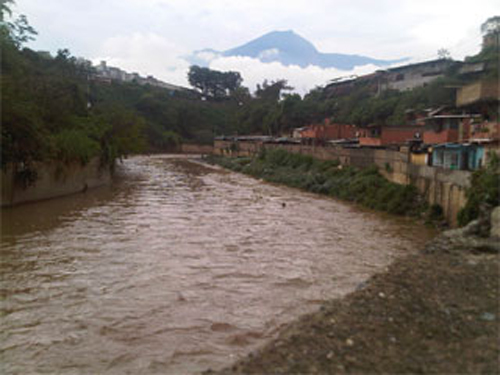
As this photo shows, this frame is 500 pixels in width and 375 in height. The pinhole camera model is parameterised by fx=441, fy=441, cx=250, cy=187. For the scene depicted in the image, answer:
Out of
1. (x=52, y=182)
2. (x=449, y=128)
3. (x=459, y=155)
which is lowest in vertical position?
(x=52, y=182)

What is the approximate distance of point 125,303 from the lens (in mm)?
8516

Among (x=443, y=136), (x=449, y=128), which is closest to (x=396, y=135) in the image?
(x=449, y=128)

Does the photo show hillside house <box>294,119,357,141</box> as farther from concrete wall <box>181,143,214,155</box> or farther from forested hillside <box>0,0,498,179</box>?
concrete wall <box>181,143,214,155</box>

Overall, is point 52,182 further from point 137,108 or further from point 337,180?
point 137,108

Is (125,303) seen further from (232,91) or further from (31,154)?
(232,91)

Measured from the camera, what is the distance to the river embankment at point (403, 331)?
14.9 ft

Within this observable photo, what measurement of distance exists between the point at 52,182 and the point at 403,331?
20.8 m

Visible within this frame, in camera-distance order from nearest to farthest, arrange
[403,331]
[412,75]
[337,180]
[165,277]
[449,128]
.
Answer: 1. [403,331]
2. [165,277]
3. [449,128]
4. [337,180]
5. [412,75]

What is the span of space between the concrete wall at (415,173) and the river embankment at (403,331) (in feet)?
30.7

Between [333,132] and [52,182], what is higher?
[333,132]

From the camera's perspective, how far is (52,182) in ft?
→ 73.3

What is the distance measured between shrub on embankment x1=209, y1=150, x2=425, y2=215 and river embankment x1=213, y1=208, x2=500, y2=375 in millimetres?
13264

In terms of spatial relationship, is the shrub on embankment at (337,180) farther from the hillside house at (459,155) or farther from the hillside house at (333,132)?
the hillside house at (333,132)

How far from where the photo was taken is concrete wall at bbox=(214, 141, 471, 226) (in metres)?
16.6
